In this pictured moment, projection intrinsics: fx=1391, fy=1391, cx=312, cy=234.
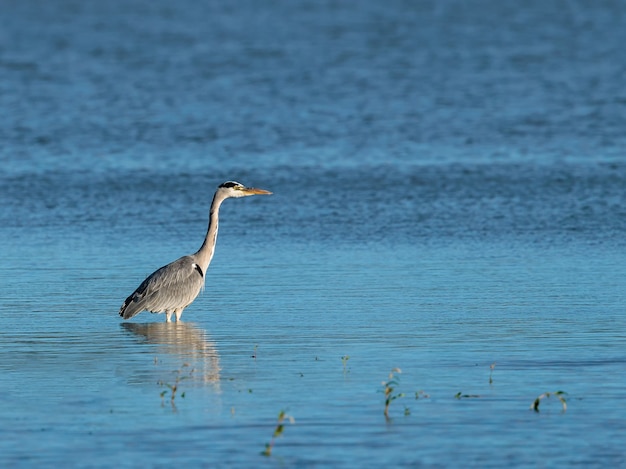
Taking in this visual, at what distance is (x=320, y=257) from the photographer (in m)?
14.4

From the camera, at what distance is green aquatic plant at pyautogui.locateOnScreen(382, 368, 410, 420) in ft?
26.7

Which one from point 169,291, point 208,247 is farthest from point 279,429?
point 208,247

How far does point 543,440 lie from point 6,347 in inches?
171

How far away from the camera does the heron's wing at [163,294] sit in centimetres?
1162

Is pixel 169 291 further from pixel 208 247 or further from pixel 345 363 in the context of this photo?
pixel 345 363

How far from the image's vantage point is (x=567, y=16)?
4950 cm

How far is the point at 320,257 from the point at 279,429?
6.98 meters

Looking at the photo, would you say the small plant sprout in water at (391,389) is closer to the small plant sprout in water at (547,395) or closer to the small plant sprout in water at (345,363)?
the small plant sprout in water at (345,363)

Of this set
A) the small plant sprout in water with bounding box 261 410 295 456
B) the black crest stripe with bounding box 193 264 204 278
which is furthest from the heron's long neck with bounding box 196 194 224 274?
the small plant sprout in water with bounding box 261 410 295 456

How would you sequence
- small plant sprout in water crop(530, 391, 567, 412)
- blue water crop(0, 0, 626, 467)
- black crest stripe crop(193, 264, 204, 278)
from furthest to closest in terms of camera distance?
black crest stripe crop(193, 264, 204, 278) → small plant sprout in water crop(530, 391, 567, 412) → blue water crop(0, 0, 626, 467)

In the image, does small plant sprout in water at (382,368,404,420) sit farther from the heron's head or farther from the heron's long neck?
the heron's head

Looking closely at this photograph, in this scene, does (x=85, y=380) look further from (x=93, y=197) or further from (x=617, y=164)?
(x=617, y=164)

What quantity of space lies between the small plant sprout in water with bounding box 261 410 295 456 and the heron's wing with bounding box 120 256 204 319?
3744 millimetres

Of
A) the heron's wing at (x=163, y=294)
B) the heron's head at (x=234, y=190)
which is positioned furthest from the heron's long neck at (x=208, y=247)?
the heron's wing at (x=163, y=294)
